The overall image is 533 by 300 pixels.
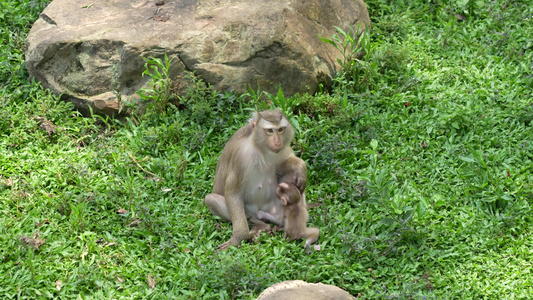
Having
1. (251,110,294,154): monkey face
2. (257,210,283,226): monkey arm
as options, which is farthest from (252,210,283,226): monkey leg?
(251,110,294,154): monkey face

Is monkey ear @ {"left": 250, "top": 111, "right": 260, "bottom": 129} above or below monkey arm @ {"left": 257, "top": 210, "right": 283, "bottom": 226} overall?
above

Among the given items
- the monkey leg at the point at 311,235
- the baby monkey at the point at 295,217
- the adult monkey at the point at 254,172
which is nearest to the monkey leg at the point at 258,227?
the adult monkey at the point at 254,172

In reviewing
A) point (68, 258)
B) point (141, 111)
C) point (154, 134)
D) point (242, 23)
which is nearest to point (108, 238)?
point (68, 258)

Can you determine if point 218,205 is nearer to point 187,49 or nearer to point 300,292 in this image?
point 300,292

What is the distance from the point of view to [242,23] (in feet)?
25.6

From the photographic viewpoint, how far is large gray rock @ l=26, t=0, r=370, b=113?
302 inches

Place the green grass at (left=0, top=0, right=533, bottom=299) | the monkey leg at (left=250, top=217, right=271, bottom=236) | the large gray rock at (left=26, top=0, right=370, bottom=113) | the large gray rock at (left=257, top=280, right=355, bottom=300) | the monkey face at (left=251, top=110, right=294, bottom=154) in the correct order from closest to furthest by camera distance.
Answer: the large gray rock at (left=257, top=280, right=355, bottom=300)
the green grass at (left=0, top=0, right=533, bottom=299)
the monkey face at (left=251, top=110, right=294, bottom=154)
the monkey leg at (left=250, top=217, right=271, bottom=236)
the large gray rock at (left=26, top=0, right=370, bottom=113)

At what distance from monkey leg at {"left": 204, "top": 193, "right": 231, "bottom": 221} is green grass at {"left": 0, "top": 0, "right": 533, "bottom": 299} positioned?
3.7 inches

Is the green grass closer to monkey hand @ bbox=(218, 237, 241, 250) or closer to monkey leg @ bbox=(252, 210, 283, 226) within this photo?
monkey hand @ bbox=(218, 237, 241, 250)

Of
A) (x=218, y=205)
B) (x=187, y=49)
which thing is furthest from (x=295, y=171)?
(x=187, y=49)

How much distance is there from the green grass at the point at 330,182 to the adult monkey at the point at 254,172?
0.22 metres

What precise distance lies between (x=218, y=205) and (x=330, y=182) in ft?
4.30

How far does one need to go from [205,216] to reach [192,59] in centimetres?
220

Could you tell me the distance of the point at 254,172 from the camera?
20.0ft
